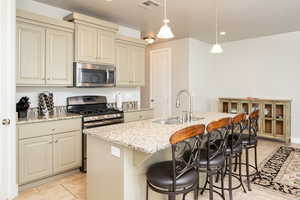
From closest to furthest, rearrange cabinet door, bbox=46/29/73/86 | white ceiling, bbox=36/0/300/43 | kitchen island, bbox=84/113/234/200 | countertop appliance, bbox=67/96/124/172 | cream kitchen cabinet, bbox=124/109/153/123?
1. kitchen island, bbox=84/113/234/200
2. cabinet door, bbox=46/29/73/86
3. countertop appliance, bbox=67/96/124/172
4. white ceiling, bbox=36/0/300/43
5. cream kitchen cabinet, bbox=124/109/153/123

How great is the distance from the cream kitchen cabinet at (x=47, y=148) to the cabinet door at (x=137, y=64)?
1.83 metres

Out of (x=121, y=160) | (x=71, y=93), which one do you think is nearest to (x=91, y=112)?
(x=71, y=93)

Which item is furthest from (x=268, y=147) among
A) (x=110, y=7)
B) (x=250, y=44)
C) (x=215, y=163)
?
(x=110, y=7)

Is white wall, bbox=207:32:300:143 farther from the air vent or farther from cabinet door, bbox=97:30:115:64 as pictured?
cabinet door, bbox=97:30:115:64

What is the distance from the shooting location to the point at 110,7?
3.49 m

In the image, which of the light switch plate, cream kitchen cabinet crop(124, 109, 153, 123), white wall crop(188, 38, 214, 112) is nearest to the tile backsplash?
cream kitchen cabinet crop(124, 109, 153, 123)

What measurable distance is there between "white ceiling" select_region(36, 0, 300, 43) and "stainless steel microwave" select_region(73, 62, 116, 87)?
1033 millimetres

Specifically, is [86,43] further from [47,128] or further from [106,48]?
[47,128]

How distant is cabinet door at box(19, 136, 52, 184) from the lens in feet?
8.47

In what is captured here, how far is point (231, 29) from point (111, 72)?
3.09 meters

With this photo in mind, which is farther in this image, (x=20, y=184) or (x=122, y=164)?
(x=20, y=184)

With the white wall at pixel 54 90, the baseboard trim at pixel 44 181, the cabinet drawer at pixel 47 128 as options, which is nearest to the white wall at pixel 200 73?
the white wall at pixel 54 90

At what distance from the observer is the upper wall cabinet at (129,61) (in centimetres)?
417

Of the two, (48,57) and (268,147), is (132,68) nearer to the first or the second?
(48,57)
